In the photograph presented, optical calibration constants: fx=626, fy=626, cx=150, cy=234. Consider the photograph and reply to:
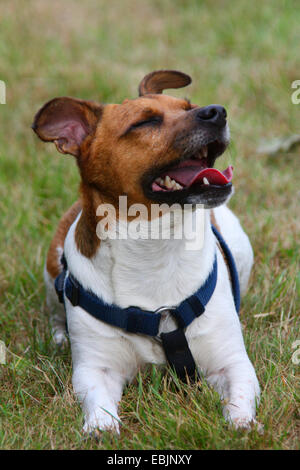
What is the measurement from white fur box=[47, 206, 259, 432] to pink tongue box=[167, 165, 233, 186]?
307 millimetres

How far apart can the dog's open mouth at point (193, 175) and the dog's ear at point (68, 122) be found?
526 mm

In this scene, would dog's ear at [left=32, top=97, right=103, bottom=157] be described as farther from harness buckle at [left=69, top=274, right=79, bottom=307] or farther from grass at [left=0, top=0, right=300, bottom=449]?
grass at [left=0, top=0, right=300, bottom=449]

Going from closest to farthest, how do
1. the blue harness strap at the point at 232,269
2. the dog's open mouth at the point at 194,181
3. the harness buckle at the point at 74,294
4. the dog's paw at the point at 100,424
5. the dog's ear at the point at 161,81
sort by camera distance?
the dog's paw at the point at 100,424
the dog's open mouth at the point at 194,181
the harness buckle at the point at 74,294
the blue harness strap at the point at 232,269
the dog's ear at the point at 161,81

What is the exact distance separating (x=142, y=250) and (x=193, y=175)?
0.43 meters

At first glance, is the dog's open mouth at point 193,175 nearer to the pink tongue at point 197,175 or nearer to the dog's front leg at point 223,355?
the pink tongue at point 197,175

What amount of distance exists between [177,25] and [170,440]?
684cm

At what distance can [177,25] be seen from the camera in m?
8.37

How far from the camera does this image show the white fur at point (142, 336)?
2.97 meters

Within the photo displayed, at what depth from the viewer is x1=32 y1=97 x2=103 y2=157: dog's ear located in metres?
3.09

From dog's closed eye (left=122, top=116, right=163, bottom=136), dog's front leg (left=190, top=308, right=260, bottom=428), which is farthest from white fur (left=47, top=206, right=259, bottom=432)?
dog's closed eye (left=122, top=116, right=163, bottom=136)

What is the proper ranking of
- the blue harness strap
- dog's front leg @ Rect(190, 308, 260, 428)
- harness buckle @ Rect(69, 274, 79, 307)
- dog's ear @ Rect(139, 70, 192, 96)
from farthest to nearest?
dog's ear @ Rect(139, 70, 192, 96) → the blue harness strap → harness buckle @ Rect(69, 274, 79, 307) → dog's front leg @ Rect(190, 308, 260, 428)

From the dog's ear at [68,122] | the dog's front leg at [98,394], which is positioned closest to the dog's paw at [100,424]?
the dog's front leg at [98,394]

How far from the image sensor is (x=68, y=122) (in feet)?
10.4

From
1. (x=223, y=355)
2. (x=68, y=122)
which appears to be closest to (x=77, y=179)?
(x=68, y=122)
